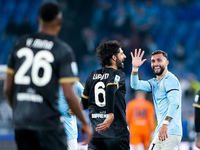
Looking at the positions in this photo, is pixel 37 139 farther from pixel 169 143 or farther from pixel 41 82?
pixel 169 143

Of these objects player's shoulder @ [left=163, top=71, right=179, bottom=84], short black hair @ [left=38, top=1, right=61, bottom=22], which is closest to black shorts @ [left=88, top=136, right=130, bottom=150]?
player's shoulder @ [left=163, top=71, right=179, bottom=84]

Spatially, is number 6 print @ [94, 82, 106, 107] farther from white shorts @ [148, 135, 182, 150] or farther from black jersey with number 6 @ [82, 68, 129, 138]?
white shorts @ [148, 135, 182, 150]

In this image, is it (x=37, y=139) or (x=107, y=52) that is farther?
(x=107, y=52)

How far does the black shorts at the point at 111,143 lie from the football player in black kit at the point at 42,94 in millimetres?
2080

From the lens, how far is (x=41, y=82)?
3.68m

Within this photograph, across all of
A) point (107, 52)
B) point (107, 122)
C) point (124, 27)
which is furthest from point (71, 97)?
point (124, 27)

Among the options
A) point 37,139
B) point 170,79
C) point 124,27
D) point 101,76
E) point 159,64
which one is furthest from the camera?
point 124,27

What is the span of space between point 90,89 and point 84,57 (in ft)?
51.0

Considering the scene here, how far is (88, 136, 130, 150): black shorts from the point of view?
578cm

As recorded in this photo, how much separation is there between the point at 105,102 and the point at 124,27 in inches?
667

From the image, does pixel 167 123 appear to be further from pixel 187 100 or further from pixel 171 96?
pixel 187 100

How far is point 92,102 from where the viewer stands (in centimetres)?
595

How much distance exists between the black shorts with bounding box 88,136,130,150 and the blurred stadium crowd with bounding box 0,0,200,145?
14876 millimetres

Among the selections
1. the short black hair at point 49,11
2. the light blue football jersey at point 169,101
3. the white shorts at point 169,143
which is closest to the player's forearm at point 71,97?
the short black hair at point 49,11
